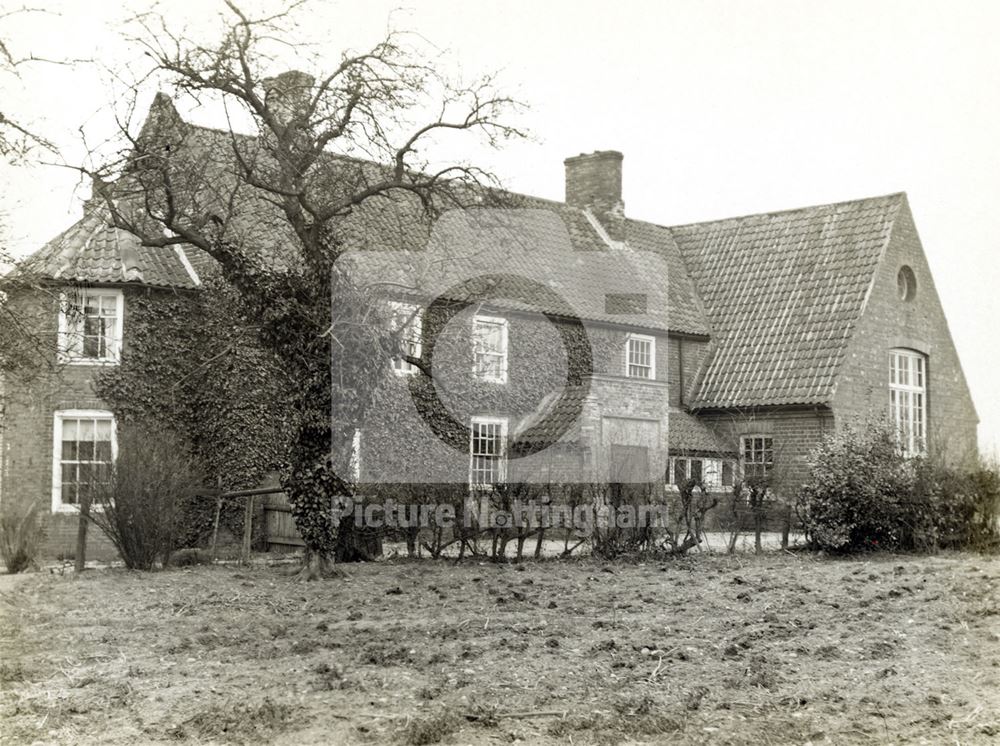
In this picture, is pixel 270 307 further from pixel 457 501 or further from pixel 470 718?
pixel 470 718

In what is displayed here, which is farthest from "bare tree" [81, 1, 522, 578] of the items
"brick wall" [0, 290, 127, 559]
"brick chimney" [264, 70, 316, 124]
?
"brick wall" [0, 290, 127, 559]

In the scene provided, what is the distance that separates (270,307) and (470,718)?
32.9ft

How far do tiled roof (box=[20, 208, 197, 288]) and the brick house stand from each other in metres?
0.05

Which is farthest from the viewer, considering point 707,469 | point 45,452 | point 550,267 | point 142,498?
point 550,267

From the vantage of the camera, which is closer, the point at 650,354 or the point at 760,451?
the point at 760,451

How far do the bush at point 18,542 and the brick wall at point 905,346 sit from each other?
18.5 m

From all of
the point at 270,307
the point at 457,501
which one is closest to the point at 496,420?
the point at 457,501

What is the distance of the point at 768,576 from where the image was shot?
614 inches

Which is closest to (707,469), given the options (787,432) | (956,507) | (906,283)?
(787,432)

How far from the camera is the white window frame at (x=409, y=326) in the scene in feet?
57.1

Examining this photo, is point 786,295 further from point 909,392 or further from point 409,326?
point 409,326

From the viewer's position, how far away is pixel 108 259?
22828mm

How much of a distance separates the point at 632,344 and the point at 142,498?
1571 cm

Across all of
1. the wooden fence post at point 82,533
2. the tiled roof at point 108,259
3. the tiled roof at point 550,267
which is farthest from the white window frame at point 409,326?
the wooden fence post at point 82,533
